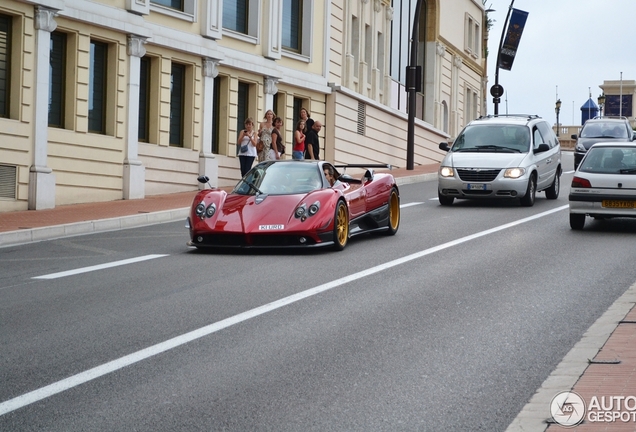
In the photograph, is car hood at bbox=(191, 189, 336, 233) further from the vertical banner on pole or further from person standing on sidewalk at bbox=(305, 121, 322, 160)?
the vertical banner on pole

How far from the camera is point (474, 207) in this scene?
2212cm

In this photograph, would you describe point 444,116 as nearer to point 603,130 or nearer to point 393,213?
point 603,130

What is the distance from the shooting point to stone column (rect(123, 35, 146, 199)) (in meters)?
24.8

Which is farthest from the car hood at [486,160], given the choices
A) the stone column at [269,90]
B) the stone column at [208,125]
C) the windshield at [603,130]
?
the windshield at [603,130]

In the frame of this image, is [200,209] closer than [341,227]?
Yes

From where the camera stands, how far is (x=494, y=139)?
23.1 metres

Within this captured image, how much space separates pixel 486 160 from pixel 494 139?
4.19ft

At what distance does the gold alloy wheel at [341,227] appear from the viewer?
1402cm

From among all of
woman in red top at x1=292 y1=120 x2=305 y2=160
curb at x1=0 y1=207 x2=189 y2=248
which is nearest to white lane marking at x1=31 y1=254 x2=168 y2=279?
curb at x1=0 y1=207 x2=189 y2=248

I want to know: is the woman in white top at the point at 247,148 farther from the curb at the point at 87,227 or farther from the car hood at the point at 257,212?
the car hood at the point at 257,212

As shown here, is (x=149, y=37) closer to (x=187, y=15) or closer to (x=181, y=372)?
(x=187, y=15)

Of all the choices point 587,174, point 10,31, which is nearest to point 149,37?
point 10,31

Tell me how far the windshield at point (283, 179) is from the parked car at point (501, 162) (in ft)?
24.0

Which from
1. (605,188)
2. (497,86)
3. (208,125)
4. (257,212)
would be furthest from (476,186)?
(497,86)
